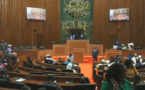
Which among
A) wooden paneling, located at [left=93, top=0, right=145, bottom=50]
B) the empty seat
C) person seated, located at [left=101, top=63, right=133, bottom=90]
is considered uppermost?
wooden paneling, located at [left=93, top=0, right=145, bottom=50]

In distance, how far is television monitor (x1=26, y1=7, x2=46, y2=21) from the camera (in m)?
18.8

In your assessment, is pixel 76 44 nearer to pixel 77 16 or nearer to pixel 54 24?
pixel 54 24

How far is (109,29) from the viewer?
801 inches

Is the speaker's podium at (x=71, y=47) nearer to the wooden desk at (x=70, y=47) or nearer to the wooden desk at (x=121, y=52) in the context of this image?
the wooden desk at (x=70, y=47)

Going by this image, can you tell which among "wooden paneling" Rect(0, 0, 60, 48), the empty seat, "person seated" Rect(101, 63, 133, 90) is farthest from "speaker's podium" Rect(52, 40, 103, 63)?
"person seated" Rect(101, 63, 133, 90)

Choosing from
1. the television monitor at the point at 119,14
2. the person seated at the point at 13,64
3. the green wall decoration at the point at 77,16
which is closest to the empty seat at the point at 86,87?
the person seated at the point at 13,64

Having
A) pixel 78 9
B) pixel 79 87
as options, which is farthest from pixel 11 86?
pixel 78 9

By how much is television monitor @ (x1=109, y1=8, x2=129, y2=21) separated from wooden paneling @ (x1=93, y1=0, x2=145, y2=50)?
38 centimetres

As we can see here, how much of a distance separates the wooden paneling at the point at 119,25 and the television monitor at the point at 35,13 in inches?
205

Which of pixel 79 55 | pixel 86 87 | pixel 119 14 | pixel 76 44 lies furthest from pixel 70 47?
pixel 86 87

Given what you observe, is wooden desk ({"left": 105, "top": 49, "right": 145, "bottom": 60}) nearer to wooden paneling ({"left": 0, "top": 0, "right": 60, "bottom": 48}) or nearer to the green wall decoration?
the green wall decoration

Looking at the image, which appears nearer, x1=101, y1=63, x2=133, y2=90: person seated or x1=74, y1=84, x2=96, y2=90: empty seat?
x1=101, y1=63, x2=133, y2=90: person seated

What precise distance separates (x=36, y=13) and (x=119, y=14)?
7888 millimetres

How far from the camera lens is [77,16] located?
70.8 feet
